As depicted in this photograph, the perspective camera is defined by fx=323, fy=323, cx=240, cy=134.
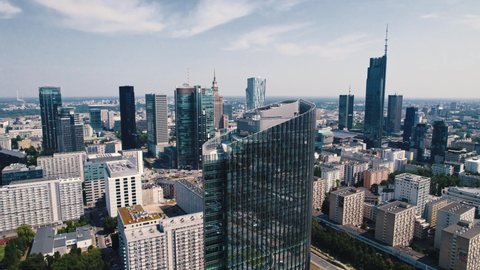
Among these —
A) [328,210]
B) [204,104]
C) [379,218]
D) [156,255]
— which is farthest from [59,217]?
[379,218]

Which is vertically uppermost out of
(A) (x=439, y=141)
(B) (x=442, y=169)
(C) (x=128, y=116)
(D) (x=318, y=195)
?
(C) (x=128, y=116)

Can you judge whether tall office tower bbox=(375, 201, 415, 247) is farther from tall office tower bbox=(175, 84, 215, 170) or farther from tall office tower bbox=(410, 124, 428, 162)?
tall office tower bbox=(410, 124, 428, 162)

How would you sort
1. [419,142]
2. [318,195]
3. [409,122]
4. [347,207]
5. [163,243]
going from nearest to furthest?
[163,243]
[347,207]
[318,195]
[419,142]
[409,122]

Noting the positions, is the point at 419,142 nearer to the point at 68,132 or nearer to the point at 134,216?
the point at 134,216

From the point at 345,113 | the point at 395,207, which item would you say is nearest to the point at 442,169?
the point at 395,207

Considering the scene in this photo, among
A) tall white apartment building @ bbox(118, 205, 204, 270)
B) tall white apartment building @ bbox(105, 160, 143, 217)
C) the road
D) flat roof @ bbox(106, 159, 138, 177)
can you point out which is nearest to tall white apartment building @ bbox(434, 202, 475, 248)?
the road

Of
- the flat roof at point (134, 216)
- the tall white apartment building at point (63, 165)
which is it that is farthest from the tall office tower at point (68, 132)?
the flat roof at point (134, 216)
